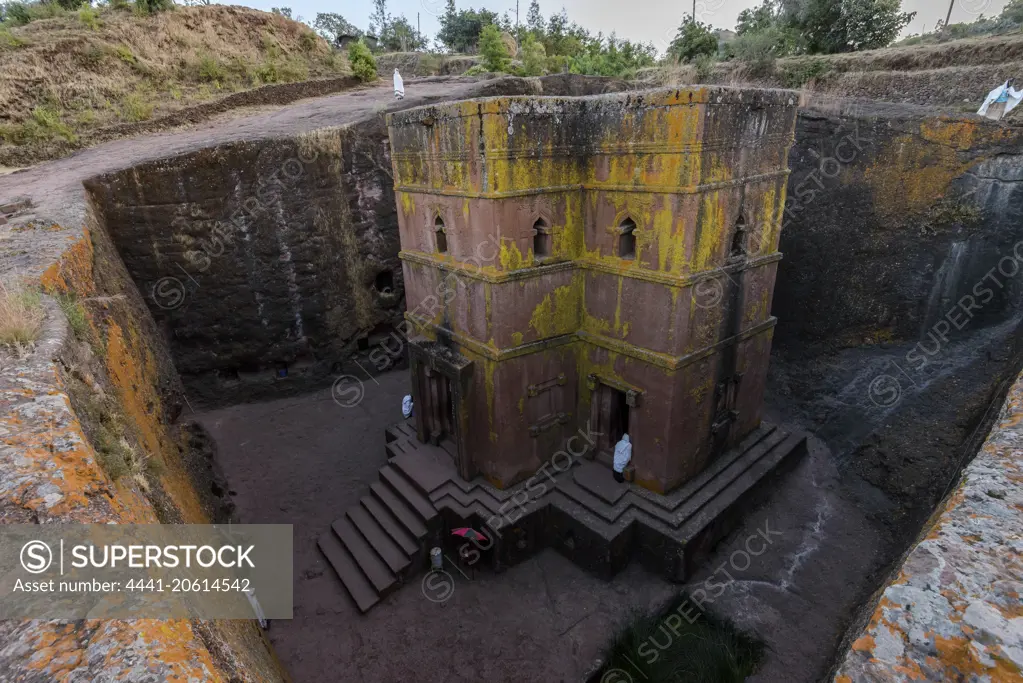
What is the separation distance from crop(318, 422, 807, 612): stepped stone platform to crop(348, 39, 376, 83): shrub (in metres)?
16.5

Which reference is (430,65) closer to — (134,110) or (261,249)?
(134,110)

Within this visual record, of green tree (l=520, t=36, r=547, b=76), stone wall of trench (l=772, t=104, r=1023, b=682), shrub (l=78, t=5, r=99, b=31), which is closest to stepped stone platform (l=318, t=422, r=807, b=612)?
stone wall of trench (l=772, t=104, r=1023, b=682)

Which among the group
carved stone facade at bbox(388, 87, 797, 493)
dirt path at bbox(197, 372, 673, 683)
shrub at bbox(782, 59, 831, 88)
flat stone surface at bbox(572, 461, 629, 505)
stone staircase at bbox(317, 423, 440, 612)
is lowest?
dirt path at bbox(197, 372, 673, 683)

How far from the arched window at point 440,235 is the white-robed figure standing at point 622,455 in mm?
4493

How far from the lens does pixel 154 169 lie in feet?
37.3

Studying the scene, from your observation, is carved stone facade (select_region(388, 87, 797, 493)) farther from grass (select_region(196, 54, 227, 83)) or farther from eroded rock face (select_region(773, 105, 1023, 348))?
grass (select_region(196, 54, 227, 83))

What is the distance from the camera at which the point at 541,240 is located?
8336 millimetres

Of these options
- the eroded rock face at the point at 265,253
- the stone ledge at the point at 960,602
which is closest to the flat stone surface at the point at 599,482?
the stone ledge at the point at 960,602

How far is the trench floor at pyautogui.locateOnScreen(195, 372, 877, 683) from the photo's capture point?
7363 millimetres

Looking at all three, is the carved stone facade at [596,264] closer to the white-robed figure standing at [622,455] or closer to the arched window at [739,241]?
the arched window at [739,241]

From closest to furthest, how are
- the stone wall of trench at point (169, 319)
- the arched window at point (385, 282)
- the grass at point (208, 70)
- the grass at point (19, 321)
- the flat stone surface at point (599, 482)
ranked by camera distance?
1. the stone wall of trench at point (169, 319)
2. the grass at point (19, 321)
3. the flat stone surface at point (599, 482)
4. the arched window at point (385, 282)
5. the grass at point (208, 70)

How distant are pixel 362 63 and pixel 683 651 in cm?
2132

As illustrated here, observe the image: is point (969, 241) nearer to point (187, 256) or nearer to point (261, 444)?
point (261, 444)

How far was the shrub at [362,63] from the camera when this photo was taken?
19.8 m
